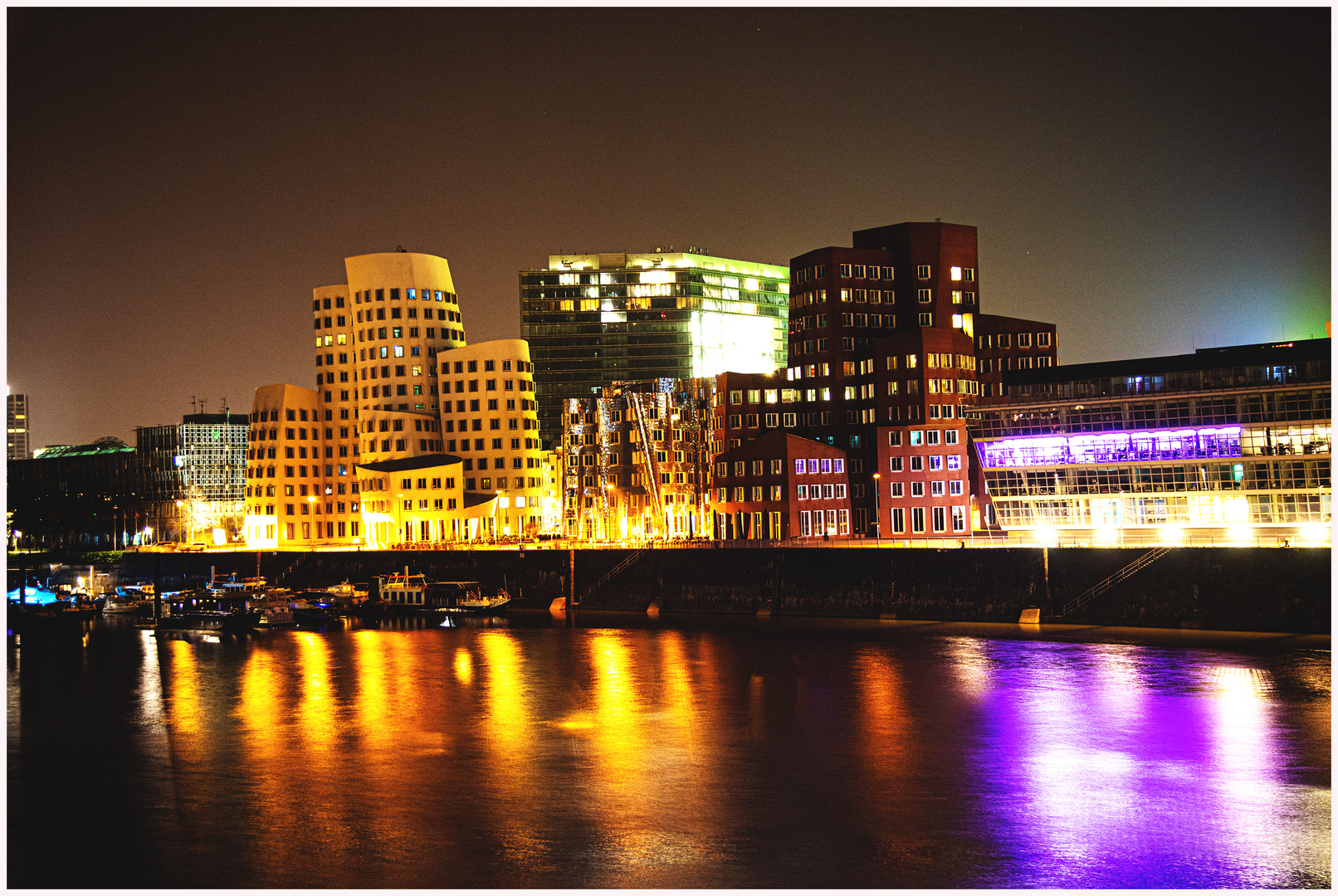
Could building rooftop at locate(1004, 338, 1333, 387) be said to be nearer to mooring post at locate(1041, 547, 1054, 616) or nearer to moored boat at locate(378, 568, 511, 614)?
mooring post at locate(1041, 547, 1054, 616)

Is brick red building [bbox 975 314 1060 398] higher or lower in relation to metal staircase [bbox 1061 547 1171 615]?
higher

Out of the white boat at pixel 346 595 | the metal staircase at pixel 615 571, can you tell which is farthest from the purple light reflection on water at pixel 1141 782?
the white boat at pixel 346 595

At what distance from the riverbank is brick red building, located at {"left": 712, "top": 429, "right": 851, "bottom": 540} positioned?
11.9 meters

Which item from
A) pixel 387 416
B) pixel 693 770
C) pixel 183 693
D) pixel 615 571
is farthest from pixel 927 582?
pixel 387 416

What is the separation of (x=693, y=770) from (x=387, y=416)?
132 meters

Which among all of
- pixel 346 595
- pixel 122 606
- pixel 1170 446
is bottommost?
pixel 122 606

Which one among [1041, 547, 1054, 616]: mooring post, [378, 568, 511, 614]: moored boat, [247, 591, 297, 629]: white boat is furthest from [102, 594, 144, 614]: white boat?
[1041, 547, 1054, 616]: mooring post

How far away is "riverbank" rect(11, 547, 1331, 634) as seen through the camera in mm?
86312

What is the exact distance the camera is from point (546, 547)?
438ft

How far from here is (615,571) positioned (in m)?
124

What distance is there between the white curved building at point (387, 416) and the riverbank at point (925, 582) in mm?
→ 33662

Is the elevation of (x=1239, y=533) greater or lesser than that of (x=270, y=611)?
greater

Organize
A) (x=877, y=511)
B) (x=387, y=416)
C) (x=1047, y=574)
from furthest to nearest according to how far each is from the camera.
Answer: (x=387, y=416)
(x=877, y=511)
(x=1047, y=574)

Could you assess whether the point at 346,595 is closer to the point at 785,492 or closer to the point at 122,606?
the point at 122,606
